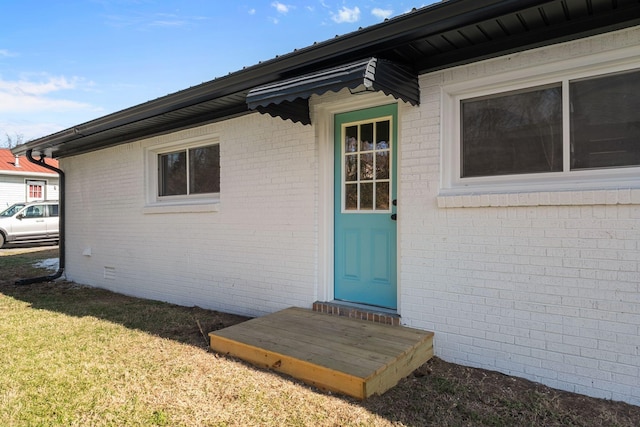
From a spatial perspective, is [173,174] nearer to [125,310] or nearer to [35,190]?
[125,310]

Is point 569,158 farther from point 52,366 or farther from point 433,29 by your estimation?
point 52,366

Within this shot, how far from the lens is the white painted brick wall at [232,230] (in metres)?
4.61

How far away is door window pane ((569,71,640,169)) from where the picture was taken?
9.30ft

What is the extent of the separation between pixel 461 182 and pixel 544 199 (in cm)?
70

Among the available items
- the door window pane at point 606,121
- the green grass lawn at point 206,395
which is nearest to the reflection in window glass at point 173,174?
the green grass lawn at point 206,395

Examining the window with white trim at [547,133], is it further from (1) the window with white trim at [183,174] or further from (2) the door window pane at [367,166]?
(1) the window with white trim at [183,174]

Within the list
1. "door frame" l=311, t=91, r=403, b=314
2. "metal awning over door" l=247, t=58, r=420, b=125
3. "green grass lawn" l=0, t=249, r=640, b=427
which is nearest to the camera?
"green grass lawn" l=0, t=249, r=640, b=427

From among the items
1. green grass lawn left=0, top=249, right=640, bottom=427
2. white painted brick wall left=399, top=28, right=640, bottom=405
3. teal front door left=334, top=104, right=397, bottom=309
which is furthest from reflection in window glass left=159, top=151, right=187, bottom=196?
white painted brick wall left=399, top=28, right=640, bottom=405

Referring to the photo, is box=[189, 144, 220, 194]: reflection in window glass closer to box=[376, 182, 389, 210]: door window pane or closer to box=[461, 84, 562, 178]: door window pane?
box=[376, 182, 389, 210]: door window pane

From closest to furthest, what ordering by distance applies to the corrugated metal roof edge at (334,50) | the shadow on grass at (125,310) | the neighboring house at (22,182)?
1. the corrugated metal roof edge at (334,50)
2. the shadow on grass at (125,310)
3. the neighboring house at (22,182)

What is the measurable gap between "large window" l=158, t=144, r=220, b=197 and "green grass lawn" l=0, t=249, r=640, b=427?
2.49m

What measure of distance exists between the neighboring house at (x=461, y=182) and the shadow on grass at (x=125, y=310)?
1.85ft

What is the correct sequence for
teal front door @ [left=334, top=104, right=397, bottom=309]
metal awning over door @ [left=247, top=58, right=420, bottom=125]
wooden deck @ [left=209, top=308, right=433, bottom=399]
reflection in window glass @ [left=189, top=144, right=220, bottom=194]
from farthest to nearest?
reflection in window glass @ [left=189, top=144, right=220, bottom=194], teal front door @ [left=334, top=104, right=397, bottom=309], metal awning over door @ [left=247, top=58, right=420, bottom=125], wooden deck @ [left=209, top=308, right=433, bottom=399]

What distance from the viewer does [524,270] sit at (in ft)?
10.4
